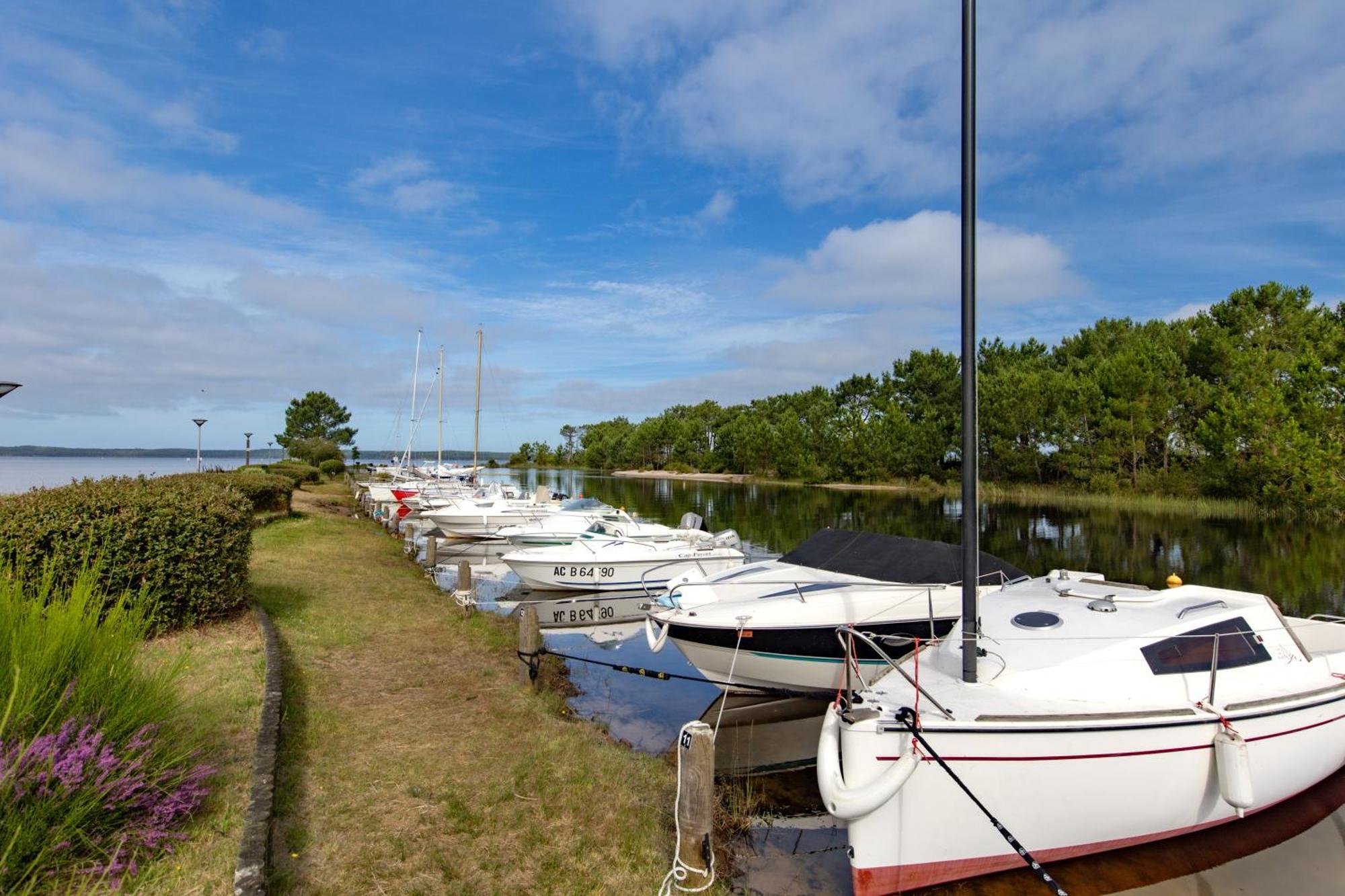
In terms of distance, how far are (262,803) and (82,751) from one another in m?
1.23

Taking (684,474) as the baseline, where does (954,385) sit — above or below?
above

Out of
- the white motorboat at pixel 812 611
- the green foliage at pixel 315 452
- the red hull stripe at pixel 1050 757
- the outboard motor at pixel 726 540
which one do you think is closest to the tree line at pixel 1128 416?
the outboard motor at pixel 726 540

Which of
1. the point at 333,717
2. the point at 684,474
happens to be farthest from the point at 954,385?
the point at 333,717

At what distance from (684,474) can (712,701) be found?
8928cm

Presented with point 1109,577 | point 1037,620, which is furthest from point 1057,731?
point 1109,577

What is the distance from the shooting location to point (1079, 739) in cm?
512

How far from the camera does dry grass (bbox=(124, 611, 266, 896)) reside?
386 cm

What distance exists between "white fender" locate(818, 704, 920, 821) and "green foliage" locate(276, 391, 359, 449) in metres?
94.6

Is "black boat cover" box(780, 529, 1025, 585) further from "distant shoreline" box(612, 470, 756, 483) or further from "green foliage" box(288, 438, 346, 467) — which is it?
"distant shoreline" box(612, 470, 756, 483)

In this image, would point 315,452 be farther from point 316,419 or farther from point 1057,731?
point 1057,731

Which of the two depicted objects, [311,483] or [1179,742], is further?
[311,483]

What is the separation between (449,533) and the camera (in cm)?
2672

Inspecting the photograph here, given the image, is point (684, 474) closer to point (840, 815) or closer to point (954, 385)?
point (954, 385)

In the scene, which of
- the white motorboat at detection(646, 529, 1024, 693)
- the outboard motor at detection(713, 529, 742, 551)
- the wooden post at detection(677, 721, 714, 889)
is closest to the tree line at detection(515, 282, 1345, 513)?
the outboard motor at detection(713, 529, 742, 551)
